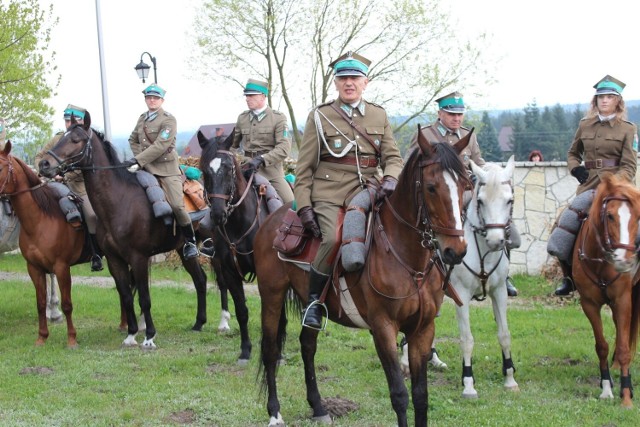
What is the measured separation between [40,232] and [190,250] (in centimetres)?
197

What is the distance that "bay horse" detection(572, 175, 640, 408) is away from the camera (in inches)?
256

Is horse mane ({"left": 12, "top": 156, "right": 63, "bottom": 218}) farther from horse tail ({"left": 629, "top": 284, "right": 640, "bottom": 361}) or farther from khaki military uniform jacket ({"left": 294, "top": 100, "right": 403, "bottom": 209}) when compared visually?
horse tail ({"left": 629, "top": 284, "right": 640, "bottom": 361})

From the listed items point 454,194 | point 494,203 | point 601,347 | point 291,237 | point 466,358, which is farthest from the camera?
point 466,358

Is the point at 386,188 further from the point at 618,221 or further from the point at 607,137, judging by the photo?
the point at 607,137

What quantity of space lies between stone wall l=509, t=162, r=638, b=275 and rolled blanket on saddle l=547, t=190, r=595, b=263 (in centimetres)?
600

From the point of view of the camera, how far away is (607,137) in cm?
776

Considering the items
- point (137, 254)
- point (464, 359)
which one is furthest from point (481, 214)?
point (137, 254)

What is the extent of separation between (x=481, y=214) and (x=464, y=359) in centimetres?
150

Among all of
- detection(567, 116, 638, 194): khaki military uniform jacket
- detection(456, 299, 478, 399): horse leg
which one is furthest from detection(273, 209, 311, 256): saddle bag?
detection(567, 116, 638, 194): khaki military uniform jacket

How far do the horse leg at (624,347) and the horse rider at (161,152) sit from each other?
18.3ft

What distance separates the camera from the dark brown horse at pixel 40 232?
9758 mm

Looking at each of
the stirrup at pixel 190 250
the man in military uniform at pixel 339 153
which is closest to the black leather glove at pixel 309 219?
the man in military uniform at pixel 339 153

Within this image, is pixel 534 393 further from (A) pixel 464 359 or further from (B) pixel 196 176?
(B) pixel 196 176

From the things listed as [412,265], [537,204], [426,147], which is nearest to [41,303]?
[412,265]
